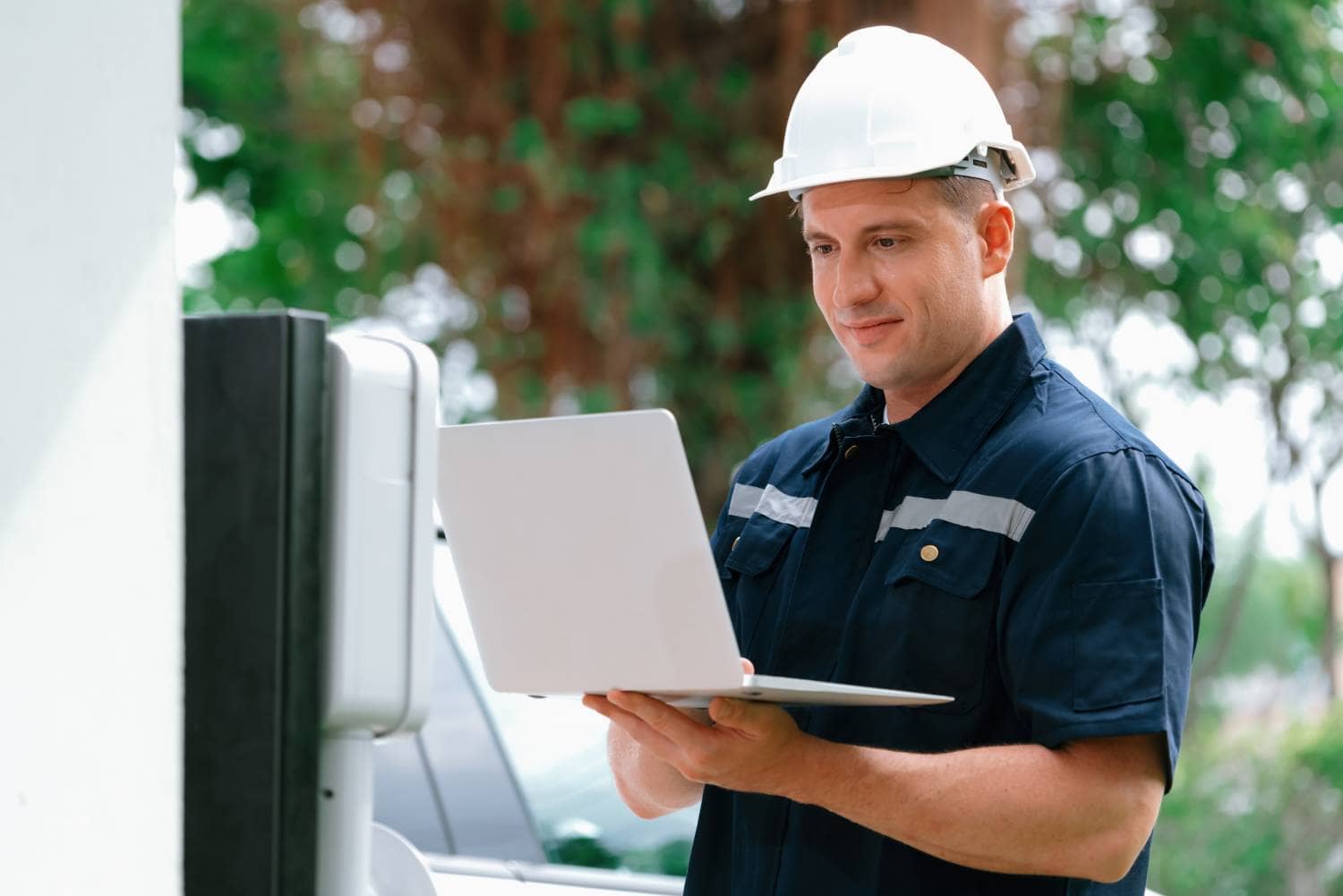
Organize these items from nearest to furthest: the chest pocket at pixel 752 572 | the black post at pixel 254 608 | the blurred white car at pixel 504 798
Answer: the black post at pixel 254 608
the chest pocket at pixel 752 572
the blurred white car at pixel 504 798

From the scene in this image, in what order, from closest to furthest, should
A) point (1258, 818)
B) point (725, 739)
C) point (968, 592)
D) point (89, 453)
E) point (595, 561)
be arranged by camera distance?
point (89, 453) → point (595, 561) → point (725, 739) → point (968, 592) → point (1258, 818)

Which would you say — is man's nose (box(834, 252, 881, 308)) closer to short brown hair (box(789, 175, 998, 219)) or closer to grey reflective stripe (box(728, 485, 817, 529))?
short brown hair (box(789, 175, 998, 219))

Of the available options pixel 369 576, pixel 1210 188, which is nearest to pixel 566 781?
pixel 369 576

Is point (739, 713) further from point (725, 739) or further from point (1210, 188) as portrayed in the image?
point (1210, 188)

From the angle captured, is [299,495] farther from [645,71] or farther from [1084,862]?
[645,71]

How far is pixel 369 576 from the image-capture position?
127cm

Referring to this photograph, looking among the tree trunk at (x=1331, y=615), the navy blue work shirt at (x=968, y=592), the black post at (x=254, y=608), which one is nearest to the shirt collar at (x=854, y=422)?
the navy blue work shirt at (x=968, y=592)

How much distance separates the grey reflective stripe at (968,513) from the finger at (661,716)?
40cm

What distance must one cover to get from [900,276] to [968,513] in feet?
1.01

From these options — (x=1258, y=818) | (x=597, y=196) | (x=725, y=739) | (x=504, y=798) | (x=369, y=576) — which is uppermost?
(x=597, y=196)

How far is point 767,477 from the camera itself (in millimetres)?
2330

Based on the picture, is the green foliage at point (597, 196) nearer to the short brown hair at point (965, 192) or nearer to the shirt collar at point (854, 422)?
the shirt collar at point (854, 422)

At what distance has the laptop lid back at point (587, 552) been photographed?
1573 millimetres

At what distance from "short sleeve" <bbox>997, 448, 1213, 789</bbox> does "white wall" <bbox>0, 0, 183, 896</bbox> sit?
103 centimetres
